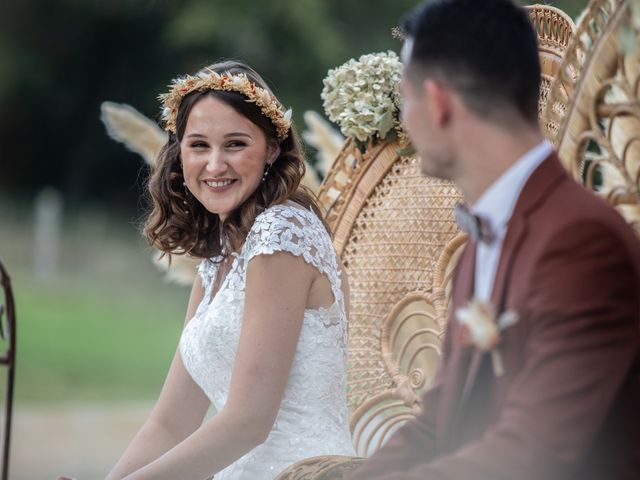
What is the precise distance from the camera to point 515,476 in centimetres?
151

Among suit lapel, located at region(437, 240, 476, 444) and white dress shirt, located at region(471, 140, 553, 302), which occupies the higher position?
white dress shirt, located at region(471, 140, 553, 302)

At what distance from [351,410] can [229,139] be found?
96cm

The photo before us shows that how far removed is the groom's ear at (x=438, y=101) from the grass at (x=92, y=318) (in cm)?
875

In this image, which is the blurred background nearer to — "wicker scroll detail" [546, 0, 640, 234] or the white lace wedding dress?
the white lace wedding dress

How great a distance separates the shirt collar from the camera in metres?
1.64

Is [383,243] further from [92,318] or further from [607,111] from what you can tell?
[92,318]

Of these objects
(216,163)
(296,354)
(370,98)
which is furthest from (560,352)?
(370,98)

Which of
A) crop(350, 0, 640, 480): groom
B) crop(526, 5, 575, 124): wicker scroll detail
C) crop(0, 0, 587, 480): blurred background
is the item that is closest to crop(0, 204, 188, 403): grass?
crop(0, 0, 587, 480): blurred background

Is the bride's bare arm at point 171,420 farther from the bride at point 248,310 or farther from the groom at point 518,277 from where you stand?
the groom at point 518,277

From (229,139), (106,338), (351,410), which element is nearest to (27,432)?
(106,338)

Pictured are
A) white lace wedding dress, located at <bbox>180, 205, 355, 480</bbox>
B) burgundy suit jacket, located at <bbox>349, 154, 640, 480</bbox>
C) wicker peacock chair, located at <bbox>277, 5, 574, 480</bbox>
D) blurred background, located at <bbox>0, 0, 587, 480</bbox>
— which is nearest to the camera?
burgundy suit jacket, located at <bbox>349, 154, 640, 480</bbox>

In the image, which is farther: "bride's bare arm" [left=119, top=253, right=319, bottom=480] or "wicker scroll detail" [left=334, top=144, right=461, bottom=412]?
"wicker scroll detail" [left=334, top=144, right=461, bottom=412]

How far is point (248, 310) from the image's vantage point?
2557 mm

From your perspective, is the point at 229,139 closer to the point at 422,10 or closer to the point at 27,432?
the point at 422,10
